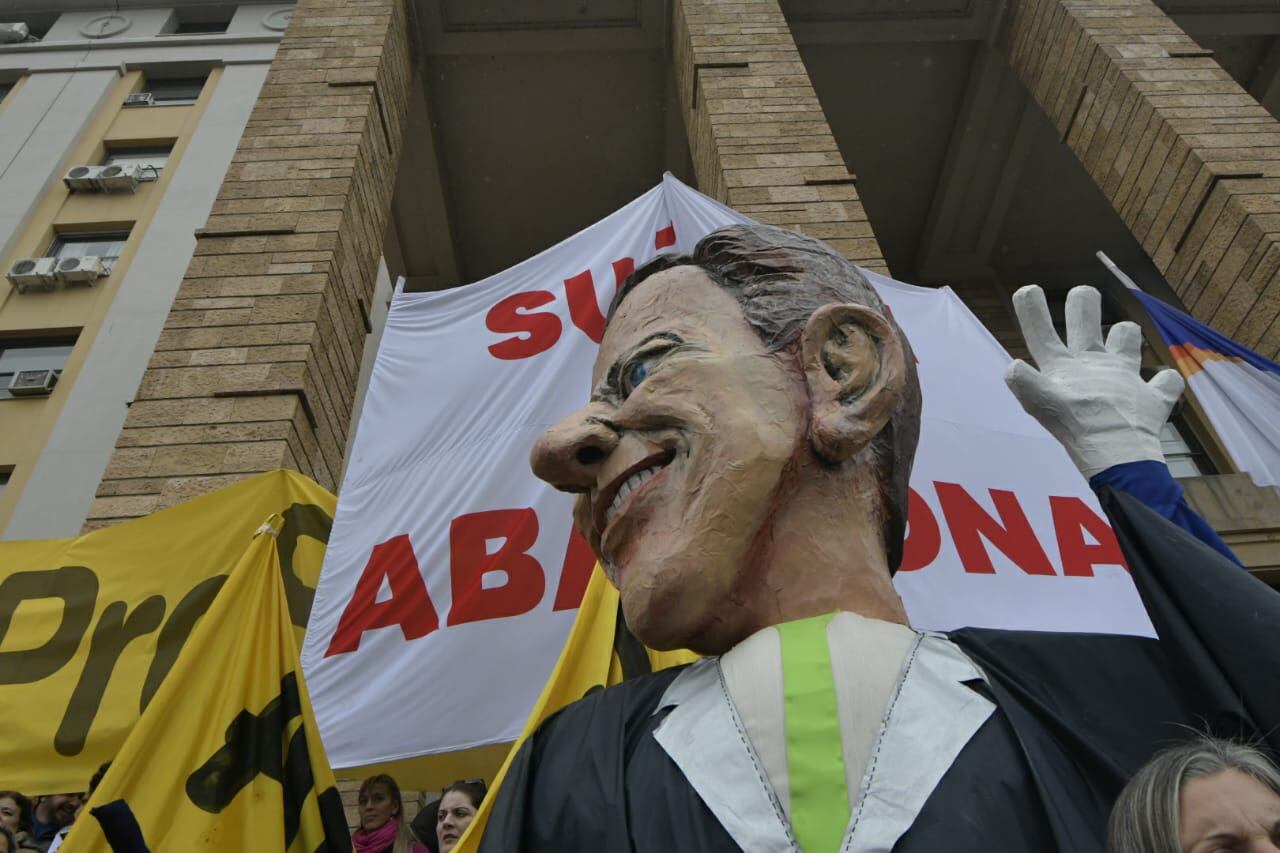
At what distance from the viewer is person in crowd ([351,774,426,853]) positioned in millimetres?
4035

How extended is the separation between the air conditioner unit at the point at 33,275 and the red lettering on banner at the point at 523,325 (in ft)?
33.1

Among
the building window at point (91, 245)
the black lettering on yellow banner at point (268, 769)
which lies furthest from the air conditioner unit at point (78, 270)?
the black lettering on yellow banner at point (268, 769)

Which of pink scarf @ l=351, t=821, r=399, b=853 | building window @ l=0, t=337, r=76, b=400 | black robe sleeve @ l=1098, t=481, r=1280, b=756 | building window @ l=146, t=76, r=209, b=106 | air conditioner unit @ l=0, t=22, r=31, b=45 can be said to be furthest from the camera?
air conditioner unit @ l=0, t=22, r=31, b=45

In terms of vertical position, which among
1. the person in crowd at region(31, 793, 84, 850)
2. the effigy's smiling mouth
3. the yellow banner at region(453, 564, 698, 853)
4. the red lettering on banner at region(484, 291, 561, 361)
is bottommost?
the person in crowd at region(31, 793, 84, 850)

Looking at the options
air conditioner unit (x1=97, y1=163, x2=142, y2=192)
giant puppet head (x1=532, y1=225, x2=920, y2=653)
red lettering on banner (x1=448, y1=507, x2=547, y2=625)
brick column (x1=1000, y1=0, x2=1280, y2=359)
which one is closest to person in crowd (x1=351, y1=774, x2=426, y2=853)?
red lettering on banner (x1=448, y1=507, x2=547, y2=625)

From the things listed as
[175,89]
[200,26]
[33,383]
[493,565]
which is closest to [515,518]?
[493,565]

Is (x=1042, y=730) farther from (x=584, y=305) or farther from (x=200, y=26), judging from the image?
(x=200, y=26)

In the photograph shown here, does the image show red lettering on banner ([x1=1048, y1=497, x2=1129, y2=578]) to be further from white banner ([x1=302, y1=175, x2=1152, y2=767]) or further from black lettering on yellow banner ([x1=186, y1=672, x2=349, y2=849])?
black lettering on yellow banner ([x1=186, y1=672, x2=349, y2=849])

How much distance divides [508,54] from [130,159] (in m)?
7.20

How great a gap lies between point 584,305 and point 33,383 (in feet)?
30.9

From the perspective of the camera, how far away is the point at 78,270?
11836 millimetres

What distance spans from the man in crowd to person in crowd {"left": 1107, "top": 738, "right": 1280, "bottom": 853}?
5.7 inches

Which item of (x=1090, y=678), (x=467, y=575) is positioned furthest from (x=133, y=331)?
(x=1090, y=678)

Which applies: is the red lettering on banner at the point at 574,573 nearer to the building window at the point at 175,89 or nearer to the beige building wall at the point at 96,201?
the beige building wall at the point at 96,201
